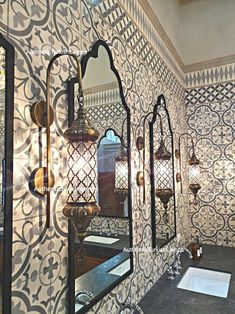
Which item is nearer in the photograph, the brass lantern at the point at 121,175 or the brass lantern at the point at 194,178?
the brass lantern at the point at 121,175

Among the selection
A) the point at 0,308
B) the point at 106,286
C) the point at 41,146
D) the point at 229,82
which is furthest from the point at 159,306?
the point at 229,82

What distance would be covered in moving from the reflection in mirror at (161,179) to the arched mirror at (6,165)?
1023mm

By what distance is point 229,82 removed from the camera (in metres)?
2.31

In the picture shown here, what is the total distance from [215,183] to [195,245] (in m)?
0.71

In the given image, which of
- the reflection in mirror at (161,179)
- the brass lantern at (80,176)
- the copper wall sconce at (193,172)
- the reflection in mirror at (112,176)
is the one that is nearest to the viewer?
the brass lantern at (80,176)

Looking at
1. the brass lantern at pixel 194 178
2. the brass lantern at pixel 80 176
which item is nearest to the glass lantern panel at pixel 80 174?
the brass lantern at pixel 80 176

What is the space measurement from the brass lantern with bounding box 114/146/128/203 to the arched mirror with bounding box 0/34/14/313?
62 centimetres

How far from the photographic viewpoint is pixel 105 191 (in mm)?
1097

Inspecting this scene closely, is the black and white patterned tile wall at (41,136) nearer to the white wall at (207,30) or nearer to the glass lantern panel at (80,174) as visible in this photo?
the glass lantern panel at (80,174)

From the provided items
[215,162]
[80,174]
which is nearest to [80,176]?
[80,174]

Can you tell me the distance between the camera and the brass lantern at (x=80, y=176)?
0.70 meters

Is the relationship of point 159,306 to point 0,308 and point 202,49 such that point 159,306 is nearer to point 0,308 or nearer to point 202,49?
point 0,308

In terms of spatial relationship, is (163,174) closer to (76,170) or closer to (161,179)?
(161,179)

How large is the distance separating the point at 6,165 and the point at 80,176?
211mm
